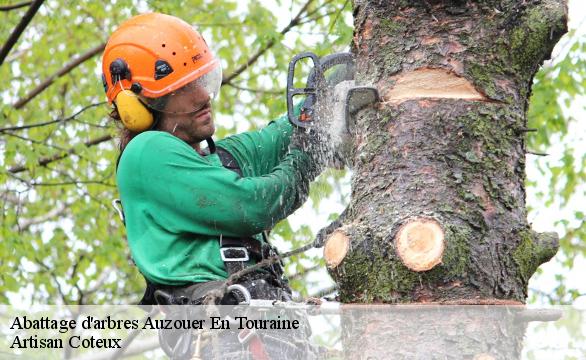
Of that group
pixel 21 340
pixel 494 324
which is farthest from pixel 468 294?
pixel 21 340

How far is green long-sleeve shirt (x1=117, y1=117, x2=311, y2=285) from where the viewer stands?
132 inches

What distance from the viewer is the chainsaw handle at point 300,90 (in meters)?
3.42

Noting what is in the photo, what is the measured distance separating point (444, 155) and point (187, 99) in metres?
1.32

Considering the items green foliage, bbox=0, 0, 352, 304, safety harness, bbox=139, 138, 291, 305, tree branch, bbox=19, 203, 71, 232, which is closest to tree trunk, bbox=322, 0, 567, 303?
safety harness, bbox=139, 138, 291, 305

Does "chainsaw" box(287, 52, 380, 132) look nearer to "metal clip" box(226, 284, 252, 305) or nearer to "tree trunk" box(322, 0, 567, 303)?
"tree trunk" box(322, 0, 567, 303)

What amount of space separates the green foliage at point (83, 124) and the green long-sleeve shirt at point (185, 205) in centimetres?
286

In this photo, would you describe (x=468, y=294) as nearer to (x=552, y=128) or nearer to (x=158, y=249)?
(x=158, y=249)

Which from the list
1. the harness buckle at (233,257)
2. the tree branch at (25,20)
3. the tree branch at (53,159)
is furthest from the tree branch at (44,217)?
the harness buckle at (233,257)

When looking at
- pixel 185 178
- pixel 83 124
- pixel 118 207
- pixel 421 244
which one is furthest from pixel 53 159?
pixel 421 244

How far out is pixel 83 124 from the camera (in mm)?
7570

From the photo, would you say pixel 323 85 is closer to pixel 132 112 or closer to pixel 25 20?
pixel 132 112

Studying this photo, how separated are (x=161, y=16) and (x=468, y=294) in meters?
1.83

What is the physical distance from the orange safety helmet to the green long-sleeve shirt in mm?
225

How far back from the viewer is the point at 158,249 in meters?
3.40
